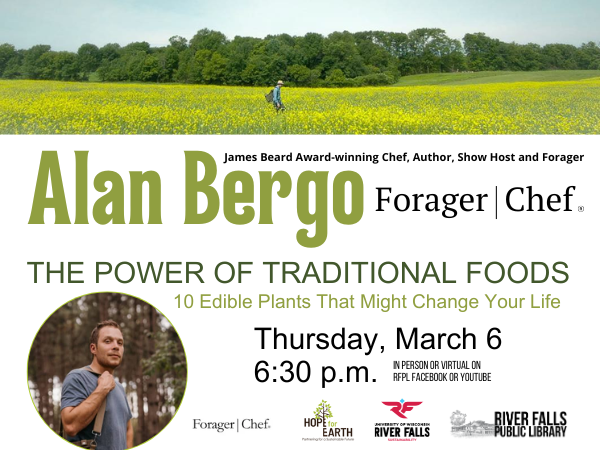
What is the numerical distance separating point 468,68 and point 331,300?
13.0 feet

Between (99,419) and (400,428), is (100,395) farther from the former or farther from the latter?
(400,428)

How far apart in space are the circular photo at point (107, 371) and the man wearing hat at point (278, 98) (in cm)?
314

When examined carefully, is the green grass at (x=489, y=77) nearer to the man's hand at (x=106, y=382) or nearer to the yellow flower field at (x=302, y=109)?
the yellow flower field at (x=302, y=109)

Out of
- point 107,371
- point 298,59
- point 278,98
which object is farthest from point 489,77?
point 107,371

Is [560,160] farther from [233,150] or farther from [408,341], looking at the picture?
[233,150]

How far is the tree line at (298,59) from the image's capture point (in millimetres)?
7094

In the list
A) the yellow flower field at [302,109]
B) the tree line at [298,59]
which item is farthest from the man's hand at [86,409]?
the tree line at [298,59]

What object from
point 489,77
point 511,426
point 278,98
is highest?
point 489,77

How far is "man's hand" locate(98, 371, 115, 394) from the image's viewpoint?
4.10m

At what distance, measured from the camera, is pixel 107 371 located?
4180mm

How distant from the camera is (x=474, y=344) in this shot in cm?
485

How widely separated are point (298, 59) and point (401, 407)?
13.6 ft

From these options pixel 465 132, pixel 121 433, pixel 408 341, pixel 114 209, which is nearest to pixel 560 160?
pixel 465 132

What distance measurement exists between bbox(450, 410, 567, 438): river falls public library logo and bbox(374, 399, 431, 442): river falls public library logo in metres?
Result: 0.26
